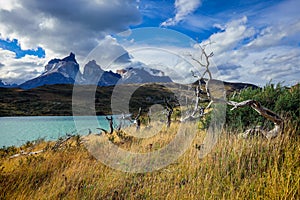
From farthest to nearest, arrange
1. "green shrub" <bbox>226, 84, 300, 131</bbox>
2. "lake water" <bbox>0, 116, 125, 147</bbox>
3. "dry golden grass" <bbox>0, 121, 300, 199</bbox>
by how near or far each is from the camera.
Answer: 1. "lake water" <bbox>0, 116, 125, 147</bbox>
2. "green shrub" <bbox>226, 84, 300, 131</bbox>
3. "dry golden grass" <bbox>0, 121, 300, 199</bbox>

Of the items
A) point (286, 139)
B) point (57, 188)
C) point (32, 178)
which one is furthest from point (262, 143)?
point (32, 178)

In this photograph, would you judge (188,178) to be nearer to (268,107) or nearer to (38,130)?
(268,107)

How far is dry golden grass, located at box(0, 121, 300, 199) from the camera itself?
12.5 ft

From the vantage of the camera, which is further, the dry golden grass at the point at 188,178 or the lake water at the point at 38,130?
the lake water at the point at 38,130

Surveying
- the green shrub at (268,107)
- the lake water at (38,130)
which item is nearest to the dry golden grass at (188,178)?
the green shrub at (268,107)

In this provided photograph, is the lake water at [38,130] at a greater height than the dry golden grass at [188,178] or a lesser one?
lesser

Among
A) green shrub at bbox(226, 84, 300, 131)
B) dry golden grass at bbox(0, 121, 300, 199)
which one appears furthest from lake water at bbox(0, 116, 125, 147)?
green shrub at bbox(226, 84, 300, 131)

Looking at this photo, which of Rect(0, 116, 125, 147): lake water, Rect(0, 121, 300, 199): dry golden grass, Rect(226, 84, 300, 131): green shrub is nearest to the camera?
Rect(0, 121, 300, 199): dry golden grass

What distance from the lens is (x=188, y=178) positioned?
4785 millimetres

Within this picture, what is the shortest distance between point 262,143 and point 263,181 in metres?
1.78

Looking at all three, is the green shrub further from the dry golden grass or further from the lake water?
the lake water

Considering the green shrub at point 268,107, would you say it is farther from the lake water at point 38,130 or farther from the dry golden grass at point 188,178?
the lake water at point 38,130

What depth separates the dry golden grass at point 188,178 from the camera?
3.80 metres

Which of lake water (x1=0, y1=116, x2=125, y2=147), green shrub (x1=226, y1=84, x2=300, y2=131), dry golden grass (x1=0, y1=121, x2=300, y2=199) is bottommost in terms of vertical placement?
lake water (x1=0, y1=116, x2=125, y2=147)
